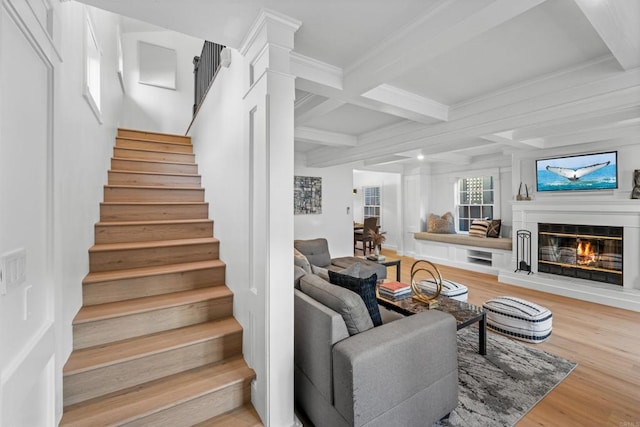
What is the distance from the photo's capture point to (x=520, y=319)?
9.63 feet

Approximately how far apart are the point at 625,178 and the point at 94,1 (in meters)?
6.00

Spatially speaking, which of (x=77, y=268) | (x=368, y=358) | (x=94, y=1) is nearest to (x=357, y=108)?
(x=94, y=1)

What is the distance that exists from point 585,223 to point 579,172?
2.57 ft

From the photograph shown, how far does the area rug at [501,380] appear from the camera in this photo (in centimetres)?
192

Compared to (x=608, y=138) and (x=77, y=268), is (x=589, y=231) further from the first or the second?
(x=77, y=268)

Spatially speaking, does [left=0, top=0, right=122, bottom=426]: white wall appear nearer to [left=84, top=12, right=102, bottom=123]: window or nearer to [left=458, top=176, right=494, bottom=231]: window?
[left=84, top=12, right=102, bottom=123]: window

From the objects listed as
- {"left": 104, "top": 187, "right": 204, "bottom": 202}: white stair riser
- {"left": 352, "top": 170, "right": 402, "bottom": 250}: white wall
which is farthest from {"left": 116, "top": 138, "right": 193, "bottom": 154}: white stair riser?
{"left": 352, "top": 170, "right": 402, "bottom": 250}: white wall

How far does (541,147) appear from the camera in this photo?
4559 millimetres

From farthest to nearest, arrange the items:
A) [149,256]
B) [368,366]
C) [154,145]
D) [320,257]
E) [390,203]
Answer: [390,203], [320,257], [154,145], [149,256], [368,366]

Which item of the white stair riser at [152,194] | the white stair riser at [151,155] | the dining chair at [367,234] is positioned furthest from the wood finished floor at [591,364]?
the white stair riser at [151,155]

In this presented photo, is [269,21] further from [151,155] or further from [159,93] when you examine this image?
[159,93]

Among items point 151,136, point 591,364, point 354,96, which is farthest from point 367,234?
point 354,96

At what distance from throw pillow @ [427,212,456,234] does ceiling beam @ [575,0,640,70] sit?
5.16 metres

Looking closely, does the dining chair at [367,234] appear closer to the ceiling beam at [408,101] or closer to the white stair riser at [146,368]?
the ceiling beam at [408,101]
